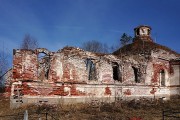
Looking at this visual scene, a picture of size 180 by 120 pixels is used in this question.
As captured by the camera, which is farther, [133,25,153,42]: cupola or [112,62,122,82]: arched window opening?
[133,25,153,42]: cupola

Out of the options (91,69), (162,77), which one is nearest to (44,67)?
(91,69)

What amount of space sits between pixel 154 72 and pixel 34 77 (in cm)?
1176

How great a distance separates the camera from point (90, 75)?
69.5ft

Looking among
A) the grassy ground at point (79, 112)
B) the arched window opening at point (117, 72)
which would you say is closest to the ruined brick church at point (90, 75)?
the arched window opening at point (117, 72)

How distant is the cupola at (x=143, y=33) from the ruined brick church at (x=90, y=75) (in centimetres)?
369

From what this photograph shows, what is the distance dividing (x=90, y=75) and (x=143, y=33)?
1210cm

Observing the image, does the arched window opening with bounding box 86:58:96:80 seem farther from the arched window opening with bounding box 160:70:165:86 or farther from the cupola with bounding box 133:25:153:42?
the cupola with bounding box 133:25:153:42

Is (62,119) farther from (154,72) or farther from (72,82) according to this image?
(154,72)

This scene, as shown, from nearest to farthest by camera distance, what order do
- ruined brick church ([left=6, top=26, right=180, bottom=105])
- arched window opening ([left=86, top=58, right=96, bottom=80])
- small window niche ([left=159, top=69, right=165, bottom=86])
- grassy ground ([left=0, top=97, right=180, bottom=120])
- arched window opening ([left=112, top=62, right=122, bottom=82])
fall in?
grassy ground ([left=0, top=97, right=180, bottom=120])
ruined brick church ([left=6, top=26, right=180, bottom=105])
arched window opening ([left=86, top=58, right=96, bottom=80])
arched window opening ([left=112, top=62, right=122, bottom=82])
small window niche ([left=159, top=69, right=165, bottom=86])

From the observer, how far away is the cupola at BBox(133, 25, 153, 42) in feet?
99.6

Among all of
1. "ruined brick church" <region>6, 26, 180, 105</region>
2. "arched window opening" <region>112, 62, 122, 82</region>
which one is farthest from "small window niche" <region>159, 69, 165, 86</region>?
"arched window opening" <region>112, 62, 122, 82</region>

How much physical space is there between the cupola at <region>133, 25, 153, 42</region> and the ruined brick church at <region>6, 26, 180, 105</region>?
3693mm

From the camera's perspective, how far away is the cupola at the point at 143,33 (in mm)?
30344

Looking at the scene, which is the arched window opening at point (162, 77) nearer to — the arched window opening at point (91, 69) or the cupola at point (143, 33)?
the cupola at point (143, 33)
